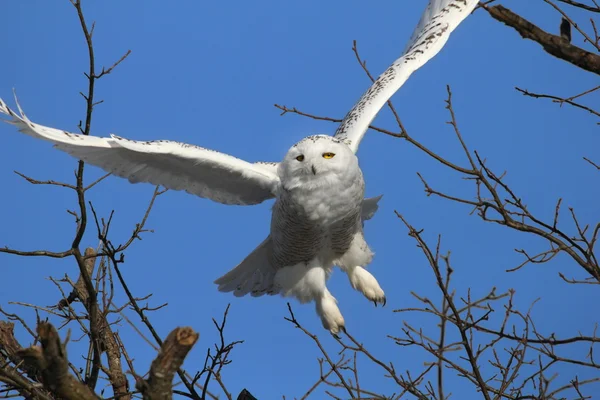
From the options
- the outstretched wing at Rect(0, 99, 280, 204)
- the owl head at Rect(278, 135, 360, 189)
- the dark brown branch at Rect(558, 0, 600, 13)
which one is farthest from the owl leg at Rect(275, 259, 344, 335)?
the dark brown branch at Rect(558, 0, 600, 13)

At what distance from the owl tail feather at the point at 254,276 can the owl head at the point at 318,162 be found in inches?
36.7

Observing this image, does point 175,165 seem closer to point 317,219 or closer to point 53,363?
point 317,219

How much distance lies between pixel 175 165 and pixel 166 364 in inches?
96.0

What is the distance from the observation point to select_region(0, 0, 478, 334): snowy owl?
14.8ft

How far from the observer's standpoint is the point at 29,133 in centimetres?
423

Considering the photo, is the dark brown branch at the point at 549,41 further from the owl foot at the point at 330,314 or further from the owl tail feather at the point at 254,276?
the owl tail feather at the point at 254,276

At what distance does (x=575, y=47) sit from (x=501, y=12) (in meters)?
0.33

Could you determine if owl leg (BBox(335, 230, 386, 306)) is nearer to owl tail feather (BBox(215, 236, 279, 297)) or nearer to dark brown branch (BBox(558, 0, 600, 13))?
owl tail feather (BBox(215, 236, 279, 297))

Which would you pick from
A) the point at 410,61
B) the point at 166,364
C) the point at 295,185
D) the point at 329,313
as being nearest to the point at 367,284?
the point at 329,313

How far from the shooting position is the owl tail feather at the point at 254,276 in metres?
5.45

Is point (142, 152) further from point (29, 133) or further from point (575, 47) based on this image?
point (575, 47)

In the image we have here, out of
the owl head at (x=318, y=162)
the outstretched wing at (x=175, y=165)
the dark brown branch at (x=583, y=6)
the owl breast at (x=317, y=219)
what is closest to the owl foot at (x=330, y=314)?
the owl breast at (x=317, y=219)

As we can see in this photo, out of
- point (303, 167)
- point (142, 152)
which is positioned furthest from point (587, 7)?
point (142, 152)

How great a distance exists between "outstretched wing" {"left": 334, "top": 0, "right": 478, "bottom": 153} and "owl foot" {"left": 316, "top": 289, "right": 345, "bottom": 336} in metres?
0.95
